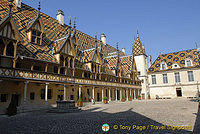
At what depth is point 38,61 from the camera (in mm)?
16812

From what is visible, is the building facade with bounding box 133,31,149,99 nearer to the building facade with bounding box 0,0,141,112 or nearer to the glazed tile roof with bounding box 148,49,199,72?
the glazed tile roof with bounding box 148,49,199,72

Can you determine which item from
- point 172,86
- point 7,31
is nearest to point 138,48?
point 172,86

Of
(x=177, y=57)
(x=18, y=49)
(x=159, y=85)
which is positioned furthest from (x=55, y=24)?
(x=177, y=57)

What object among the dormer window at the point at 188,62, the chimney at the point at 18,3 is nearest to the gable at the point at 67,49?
the chimney at the point at 18,3

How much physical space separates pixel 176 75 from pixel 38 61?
35383mm

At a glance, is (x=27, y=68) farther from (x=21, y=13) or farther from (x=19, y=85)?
(x=21, y=13)

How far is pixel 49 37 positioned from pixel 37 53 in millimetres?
5514

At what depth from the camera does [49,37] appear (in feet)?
72.8

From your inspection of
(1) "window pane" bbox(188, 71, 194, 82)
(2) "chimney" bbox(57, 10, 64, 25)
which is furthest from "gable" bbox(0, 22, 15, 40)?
(1) "window pane" bbox(188, 71, 194, 82)

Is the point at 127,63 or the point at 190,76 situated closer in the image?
the point at 190,76

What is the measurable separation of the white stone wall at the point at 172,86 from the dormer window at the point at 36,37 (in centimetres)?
3281

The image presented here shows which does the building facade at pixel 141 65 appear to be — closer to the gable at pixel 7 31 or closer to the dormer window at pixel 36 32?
the dormer window at pixel 36 32

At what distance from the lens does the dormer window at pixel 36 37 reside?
18875 millimetres

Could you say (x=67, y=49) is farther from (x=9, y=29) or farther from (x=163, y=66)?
(x=163, y=66)
